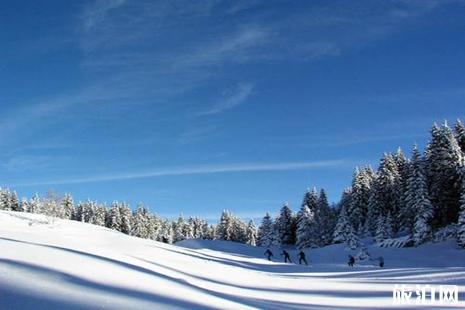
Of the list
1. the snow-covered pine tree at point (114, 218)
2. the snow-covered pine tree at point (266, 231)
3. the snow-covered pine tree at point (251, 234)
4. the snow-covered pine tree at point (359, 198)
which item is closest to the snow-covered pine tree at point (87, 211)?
the snow-covered pine tree at point (114, 218)

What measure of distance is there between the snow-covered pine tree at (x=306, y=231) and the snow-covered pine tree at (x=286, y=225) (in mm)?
14029

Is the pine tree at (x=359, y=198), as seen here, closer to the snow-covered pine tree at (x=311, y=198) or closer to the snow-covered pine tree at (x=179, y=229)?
the snow-covered pine tree at (x=311, y=198)

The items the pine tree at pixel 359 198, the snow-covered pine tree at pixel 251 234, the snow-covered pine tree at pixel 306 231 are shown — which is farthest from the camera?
the snow-covered pine tree at pixel 251 234

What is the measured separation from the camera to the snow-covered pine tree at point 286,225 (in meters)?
91.0

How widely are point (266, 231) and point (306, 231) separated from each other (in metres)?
15.4

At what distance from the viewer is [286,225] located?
91.8 metres

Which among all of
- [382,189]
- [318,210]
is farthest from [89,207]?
[382,189]

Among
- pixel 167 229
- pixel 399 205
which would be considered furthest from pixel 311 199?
pixel 167 229

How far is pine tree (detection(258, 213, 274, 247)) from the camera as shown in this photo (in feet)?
289

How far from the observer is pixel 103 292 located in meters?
6.72

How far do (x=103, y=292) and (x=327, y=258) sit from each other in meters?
49.4

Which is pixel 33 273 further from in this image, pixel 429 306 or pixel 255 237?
pixel 255 237

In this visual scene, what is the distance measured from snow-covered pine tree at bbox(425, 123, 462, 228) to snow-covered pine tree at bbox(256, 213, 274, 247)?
35877 millimetres

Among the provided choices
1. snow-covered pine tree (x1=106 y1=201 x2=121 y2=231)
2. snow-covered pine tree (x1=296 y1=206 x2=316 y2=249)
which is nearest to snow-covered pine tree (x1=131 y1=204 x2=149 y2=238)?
snow-covered pine tree (x1=106 y1=201 x2=121 y2=231)
